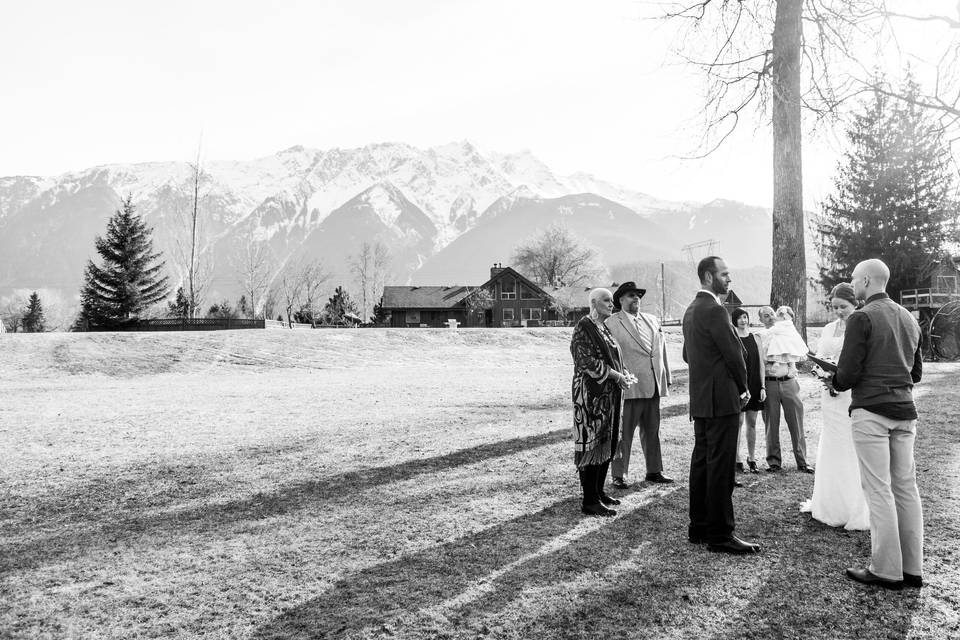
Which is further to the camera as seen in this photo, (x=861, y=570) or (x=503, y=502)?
(x=503, y=502)

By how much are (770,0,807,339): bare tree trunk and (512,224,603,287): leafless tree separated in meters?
73.0

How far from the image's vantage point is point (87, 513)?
5875 millimetres

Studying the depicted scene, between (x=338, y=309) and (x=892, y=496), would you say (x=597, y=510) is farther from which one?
(x=338, y=309)

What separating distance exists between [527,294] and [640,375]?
69.4m

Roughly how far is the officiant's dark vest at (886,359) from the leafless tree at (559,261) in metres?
80.7

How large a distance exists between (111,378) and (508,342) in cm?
2145

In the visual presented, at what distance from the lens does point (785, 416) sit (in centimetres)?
747

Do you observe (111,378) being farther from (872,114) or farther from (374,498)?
(872,114)

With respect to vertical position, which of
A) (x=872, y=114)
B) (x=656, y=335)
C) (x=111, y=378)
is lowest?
(x=111, y=378)

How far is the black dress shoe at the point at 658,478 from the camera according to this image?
22.3ft

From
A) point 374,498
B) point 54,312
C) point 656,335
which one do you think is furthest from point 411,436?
point 54,312

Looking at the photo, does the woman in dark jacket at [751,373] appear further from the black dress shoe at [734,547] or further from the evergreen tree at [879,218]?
the evergreen tree at [879,218]

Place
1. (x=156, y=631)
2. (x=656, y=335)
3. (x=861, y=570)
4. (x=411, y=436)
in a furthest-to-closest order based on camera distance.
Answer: (x=411, y=436)
(x=656, y=335)
(x=861, y=570)
(x=156, y=631)

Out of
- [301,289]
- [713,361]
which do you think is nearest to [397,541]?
[713,361]
